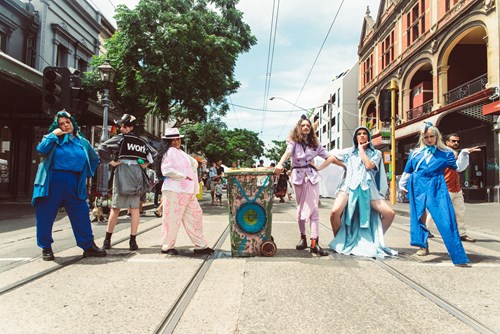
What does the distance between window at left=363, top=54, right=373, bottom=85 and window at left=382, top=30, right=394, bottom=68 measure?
115 inches

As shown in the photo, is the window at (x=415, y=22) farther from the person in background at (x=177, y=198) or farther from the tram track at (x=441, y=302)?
A: the tram track at (x=441, y=302)

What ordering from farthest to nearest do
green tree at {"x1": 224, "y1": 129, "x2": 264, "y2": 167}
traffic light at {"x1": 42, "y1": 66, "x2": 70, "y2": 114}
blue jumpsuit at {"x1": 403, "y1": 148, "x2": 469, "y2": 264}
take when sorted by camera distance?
green tree at {"x1": 224, "y1": 129, "x2": 264, "y2": 167} < traffic light at {"x1": 42, "y1": 66, "x2": 70, "y2": 114} < blue jumpsuit at {"x1": 403, "y1": 148, "x2": 469, "y2": 264}

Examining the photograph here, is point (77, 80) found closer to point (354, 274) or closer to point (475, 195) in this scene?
point (354, 274)

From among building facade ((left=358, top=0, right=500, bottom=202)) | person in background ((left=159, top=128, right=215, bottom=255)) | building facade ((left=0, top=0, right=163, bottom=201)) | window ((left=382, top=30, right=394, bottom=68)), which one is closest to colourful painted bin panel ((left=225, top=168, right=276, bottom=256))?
person in background ((left=159, top=128, right=215, bottom=255))

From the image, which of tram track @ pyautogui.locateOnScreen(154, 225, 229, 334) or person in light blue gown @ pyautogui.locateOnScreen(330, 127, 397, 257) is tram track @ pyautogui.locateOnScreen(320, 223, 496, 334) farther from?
tram track @ pyautogui.locateOnScreen(154, 225, 229, 334)

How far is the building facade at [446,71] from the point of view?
681 inches

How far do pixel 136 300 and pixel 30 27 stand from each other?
2026cm

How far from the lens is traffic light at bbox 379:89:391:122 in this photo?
12781 millimetres

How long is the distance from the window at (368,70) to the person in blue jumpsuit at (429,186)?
30517 millimetres

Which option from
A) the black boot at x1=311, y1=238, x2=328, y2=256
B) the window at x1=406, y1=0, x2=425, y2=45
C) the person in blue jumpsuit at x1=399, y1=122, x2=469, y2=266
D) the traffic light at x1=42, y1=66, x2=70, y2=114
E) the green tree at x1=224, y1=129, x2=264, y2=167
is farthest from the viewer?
the green tree at x1=224, y1=129, x2=264, y2=167

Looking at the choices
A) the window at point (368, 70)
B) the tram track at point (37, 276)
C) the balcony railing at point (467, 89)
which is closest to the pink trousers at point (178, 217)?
the tram track at point (37, 276)

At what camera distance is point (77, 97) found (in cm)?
812

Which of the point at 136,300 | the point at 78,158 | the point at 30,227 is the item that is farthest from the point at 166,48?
the point at 136,300

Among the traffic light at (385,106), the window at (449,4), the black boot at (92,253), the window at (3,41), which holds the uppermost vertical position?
the window at (449,4)
